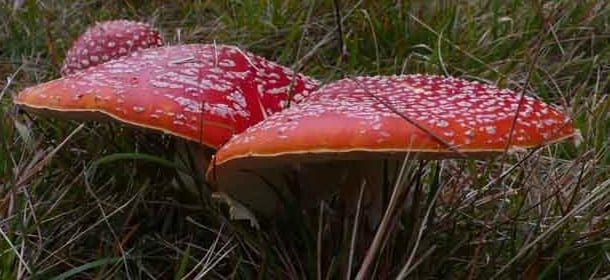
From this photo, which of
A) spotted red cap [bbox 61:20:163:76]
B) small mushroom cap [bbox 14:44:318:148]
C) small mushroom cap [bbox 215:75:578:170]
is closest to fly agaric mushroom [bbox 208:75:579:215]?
small mushroom cap [bbox 215:75:578:170]

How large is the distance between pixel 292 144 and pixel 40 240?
87 cm

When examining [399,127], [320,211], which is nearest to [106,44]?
[320,211]

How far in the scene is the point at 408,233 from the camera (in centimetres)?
188

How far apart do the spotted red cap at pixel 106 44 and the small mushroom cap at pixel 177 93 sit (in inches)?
27.5

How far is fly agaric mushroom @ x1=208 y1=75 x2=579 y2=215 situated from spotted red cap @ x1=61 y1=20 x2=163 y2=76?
1052mm

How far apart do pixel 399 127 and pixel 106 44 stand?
5.16 feet

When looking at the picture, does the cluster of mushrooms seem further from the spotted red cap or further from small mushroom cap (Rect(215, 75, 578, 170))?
the spotted red cap

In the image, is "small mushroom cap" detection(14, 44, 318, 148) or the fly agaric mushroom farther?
"small mushroom cap" detection(14, 44, 318, 148)

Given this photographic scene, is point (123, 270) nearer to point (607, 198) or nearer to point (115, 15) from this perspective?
point (607, 198)

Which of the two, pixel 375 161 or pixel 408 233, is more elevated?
pixel 375 161

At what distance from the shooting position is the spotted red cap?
266 cm

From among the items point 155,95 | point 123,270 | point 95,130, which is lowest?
point 123,270

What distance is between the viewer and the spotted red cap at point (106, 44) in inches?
105

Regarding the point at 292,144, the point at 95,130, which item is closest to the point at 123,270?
the point at 95,130
